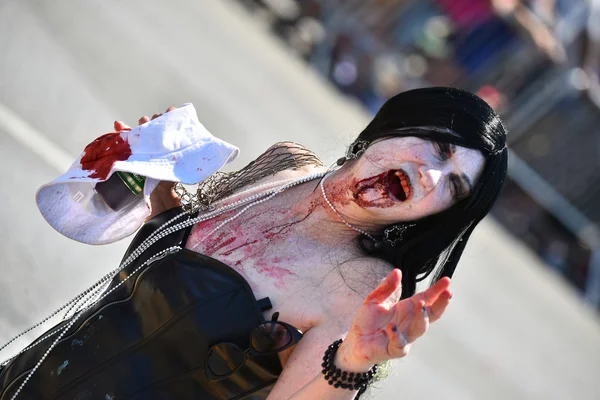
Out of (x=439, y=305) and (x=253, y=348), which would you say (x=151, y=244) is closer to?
(x=253, y=348)

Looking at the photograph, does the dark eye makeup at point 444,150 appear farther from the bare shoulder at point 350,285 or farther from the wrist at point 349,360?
the wrist at point 349,360

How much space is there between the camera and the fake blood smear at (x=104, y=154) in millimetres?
2041

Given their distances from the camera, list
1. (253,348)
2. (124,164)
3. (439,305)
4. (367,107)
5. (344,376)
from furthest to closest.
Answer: (367,107) < (124,164) < (253,348) < (344,376) < (439,305)

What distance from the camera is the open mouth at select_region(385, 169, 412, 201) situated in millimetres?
1949

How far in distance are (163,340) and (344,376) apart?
497mm

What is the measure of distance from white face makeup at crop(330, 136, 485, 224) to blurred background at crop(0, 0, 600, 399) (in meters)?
1.50

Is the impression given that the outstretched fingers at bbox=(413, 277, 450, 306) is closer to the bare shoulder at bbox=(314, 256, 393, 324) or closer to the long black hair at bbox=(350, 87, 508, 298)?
the bare shoulder at bbox=(314, 256, 393, 324)

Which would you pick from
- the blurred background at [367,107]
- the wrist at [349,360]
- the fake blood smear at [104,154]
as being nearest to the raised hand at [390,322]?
the wrist at [349,360]

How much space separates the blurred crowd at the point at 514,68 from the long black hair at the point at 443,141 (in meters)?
4.96

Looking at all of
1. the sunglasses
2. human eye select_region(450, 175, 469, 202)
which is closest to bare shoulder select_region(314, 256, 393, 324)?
the sunglasses

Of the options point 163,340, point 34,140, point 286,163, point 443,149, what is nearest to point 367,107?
point 34,140

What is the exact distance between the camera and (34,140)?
12.0 ft

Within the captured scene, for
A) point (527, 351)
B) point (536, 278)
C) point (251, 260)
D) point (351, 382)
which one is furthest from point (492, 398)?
point (351, 382)

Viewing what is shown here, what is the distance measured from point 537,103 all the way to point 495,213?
3.23 feet
